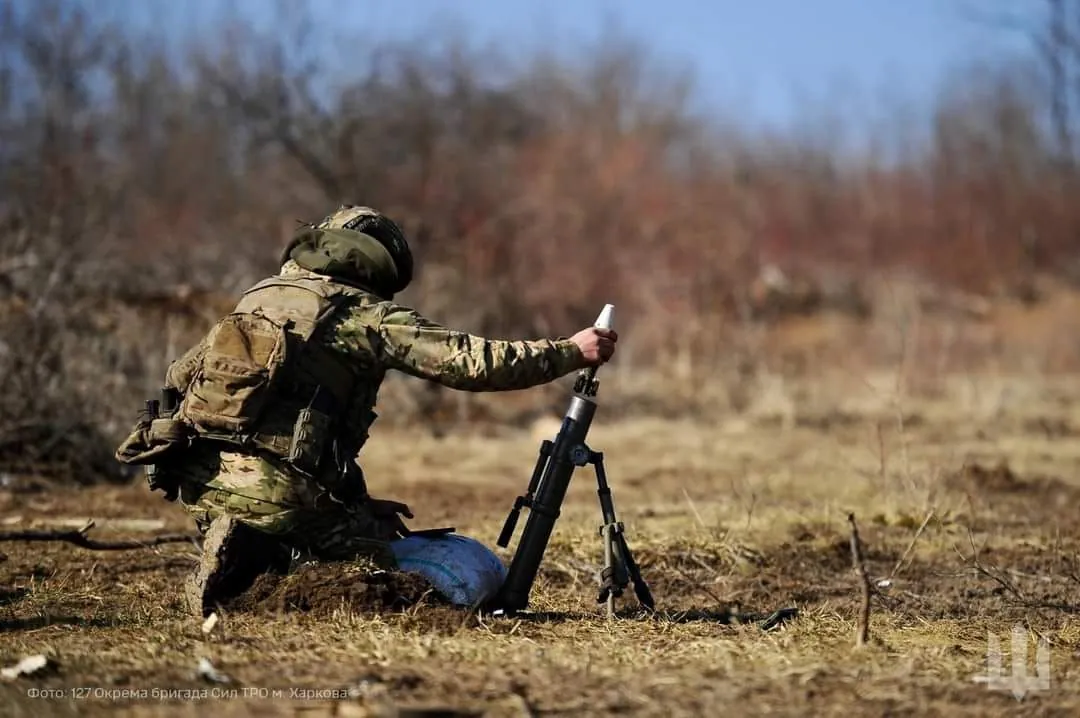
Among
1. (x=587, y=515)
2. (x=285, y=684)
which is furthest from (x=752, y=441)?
(x=285, y=684)

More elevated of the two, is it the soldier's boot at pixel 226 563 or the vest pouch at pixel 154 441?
the vest pouch at pixel 154 441

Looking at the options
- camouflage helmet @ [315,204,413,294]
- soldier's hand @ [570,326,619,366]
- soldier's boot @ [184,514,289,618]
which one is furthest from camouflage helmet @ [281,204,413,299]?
soldier's boot @ [184,514,289,618]

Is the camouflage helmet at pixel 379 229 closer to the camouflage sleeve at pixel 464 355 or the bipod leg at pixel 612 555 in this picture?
the camouflage sleeve at pixel 464 355

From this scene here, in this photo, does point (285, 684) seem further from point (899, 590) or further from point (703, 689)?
point (899, 590)

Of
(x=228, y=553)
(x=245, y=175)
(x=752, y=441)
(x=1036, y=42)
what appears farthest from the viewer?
(x=1036, y=42)

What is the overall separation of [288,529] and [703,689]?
172cm

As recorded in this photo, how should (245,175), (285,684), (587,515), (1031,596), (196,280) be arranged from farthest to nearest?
(245,175), (196,280), (587,515), (1031,596), (285,684)

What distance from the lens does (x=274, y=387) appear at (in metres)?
4.85

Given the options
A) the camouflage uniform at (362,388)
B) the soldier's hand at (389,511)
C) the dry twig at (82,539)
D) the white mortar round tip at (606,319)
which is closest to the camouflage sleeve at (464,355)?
the camouflage uniform at (362,388)

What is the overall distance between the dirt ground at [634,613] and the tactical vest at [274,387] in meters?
0.51

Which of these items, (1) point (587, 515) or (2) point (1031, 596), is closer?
(2) point (1031, 596)

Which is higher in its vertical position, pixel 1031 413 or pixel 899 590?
pixel 1031 413

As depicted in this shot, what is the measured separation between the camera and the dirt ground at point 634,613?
3.94 m

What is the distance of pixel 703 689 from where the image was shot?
4035 mm
